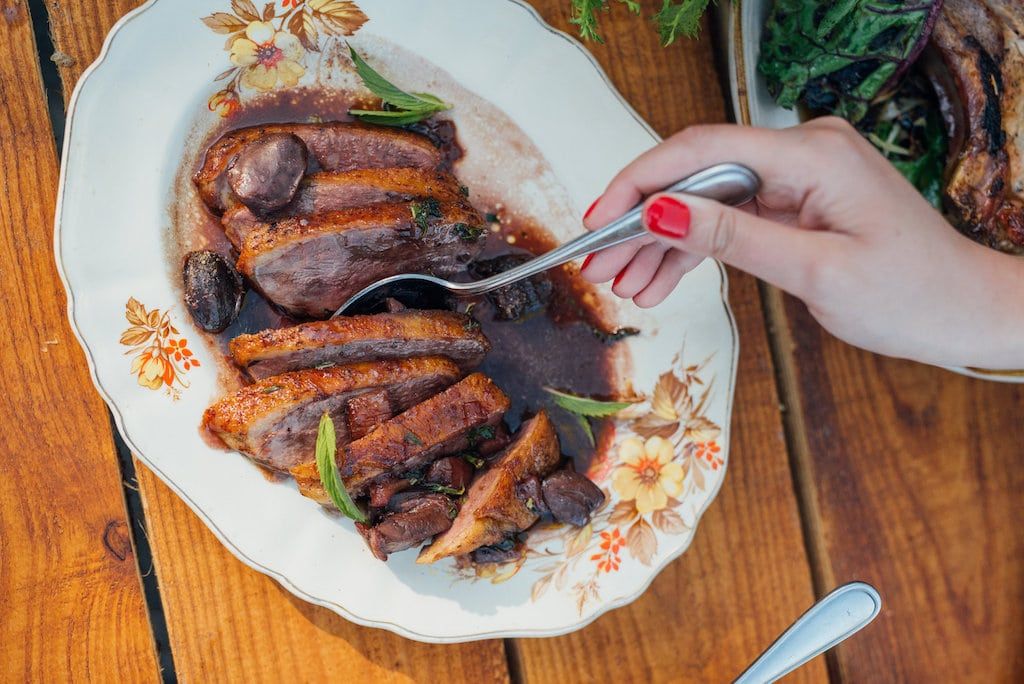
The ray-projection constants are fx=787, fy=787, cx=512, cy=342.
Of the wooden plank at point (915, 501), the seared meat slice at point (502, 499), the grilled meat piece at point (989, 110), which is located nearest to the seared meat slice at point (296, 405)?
the seared meat slice at point (502, 499)

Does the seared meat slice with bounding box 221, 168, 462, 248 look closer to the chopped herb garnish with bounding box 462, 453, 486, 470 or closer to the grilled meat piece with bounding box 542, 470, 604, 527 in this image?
the chopped herb garnish with bounding box 462, 453, 486, 470

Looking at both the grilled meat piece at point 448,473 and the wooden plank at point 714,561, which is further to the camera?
the wooden plank at point 714,561

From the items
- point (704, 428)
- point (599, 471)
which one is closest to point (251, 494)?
point (599, 471)

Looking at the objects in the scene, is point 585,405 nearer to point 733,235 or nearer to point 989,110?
point 733,235

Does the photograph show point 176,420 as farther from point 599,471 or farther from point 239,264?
point 599,471

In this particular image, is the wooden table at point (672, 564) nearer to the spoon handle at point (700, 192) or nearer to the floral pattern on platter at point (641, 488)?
the floral pattern on platter at point (641, 488)

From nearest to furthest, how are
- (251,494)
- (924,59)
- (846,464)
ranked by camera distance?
(251,494), (924,59), (846,464)

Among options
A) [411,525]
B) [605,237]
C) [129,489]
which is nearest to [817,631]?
[411,525]
